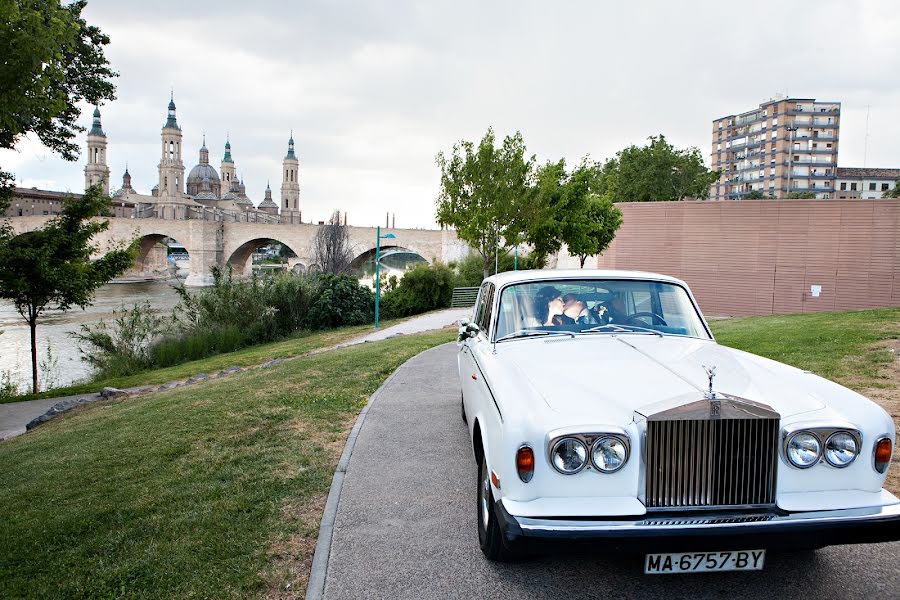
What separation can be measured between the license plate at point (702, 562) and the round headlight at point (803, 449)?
0.44 m

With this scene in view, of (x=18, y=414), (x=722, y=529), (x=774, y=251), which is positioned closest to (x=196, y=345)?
(x=18, y=414)

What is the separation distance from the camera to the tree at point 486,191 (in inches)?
850

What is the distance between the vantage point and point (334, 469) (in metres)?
5.41

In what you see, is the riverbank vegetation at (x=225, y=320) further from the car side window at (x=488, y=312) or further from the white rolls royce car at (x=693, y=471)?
the white rolls royce car at (x=693, y=471)

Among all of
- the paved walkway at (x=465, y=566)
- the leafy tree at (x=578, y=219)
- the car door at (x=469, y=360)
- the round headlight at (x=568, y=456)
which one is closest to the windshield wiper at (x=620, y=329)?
the car door at (x=469, y=360)

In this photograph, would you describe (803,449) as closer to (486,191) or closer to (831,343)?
(831,343)

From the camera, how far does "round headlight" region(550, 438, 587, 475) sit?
292 cm

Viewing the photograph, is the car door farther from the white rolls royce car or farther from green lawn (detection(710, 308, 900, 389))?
green lawn (detection(710, 308, 900, 389))

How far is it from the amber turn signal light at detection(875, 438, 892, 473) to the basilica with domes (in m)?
126

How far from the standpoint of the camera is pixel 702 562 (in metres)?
2.93

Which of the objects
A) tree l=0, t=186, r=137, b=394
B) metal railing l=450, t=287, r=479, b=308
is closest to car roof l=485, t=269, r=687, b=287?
tree l=0, t=186, r=137, b=394

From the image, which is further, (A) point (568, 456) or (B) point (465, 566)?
(B) point (465, 566)

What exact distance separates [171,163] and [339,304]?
12506 centimetres

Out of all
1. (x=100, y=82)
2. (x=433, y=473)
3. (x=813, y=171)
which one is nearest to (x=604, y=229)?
(x=100, y=82)
